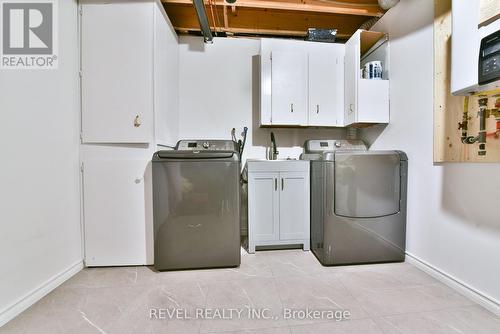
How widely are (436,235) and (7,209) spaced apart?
2991 millimetres

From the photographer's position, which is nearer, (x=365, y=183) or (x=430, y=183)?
(x=430, y=183)

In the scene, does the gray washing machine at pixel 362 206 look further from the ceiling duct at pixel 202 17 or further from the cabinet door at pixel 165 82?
the ceiling duct at pixel 202 17

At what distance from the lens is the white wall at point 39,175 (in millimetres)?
1247

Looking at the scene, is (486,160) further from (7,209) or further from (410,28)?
(7,209)

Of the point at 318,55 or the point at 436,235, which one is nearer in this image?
the point at 436,235

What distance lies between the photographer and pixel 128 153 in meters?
1.77

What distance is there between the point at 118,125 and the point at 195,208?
0.96 meters

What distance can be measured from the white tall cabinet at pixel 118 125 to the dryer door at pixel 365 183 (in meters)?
1.67

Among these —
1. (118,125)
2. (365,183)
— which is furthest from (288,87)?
(118,125)

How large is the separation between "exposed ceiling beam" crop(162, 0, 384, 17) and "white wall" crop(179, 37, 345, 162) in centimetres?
48

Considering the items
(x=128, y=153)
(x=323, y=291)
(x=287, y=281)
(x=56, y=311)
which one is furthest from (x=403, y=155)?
(x=56, y=311)

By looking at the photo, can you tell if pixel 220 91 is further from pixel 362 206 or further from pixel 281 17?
pixel 362 206

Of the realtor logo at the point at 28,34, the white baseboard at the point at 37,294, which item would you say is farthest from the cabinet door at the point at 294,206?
the realtor logo at the point at 28,34

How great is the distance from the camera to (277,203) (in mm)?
2078
